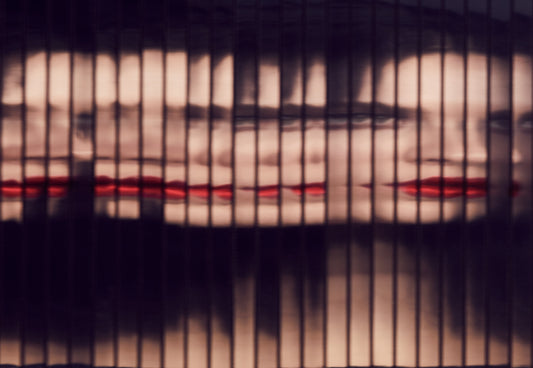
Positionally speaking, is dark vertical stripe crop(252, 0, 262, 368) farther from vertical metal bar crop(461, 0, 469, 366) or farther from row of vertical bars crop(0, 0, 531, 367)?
vertical metal bar crop(461, 0, 469, 366)

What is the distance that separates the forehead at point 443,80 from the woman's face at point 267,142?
12mm

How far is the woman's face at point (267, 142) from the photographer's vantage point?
225 inches

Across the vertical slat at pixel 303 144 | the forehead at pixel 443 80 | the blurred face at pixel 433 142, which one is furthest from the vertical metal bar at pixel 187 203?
the forehead at pixel 443 80

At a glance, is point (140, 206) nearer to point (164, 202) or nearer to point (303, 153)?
point (164, 202)

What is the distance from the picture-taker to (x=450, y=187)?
575 centimetres

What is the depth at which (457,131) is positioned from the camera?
576 centimetres

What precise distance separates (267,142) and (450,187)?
7.18 feet

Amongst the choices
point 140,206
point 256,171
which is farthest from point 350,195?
point 140,206

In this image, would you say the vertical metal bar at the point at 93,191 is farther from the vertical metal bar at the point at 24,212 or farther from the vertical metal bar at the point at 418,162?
the vertical metal bar at the point at 418,162

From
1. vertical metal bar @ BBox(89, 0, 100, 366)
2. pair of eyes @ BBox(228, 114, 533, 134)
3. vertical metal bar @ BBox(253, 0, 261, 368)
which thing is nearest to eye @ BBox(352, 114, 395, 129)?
pair of eyes @ BBox(228, 114, 533, 134)

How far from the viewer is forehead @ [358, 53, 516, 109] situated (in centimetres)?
574

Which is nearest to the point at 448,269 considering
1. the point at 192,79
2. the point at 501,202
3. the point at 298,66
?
the point at 501,202

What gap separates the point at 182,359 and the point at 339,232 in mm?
2351

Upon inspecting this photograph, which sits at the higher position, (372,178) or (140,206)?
(372,178)
